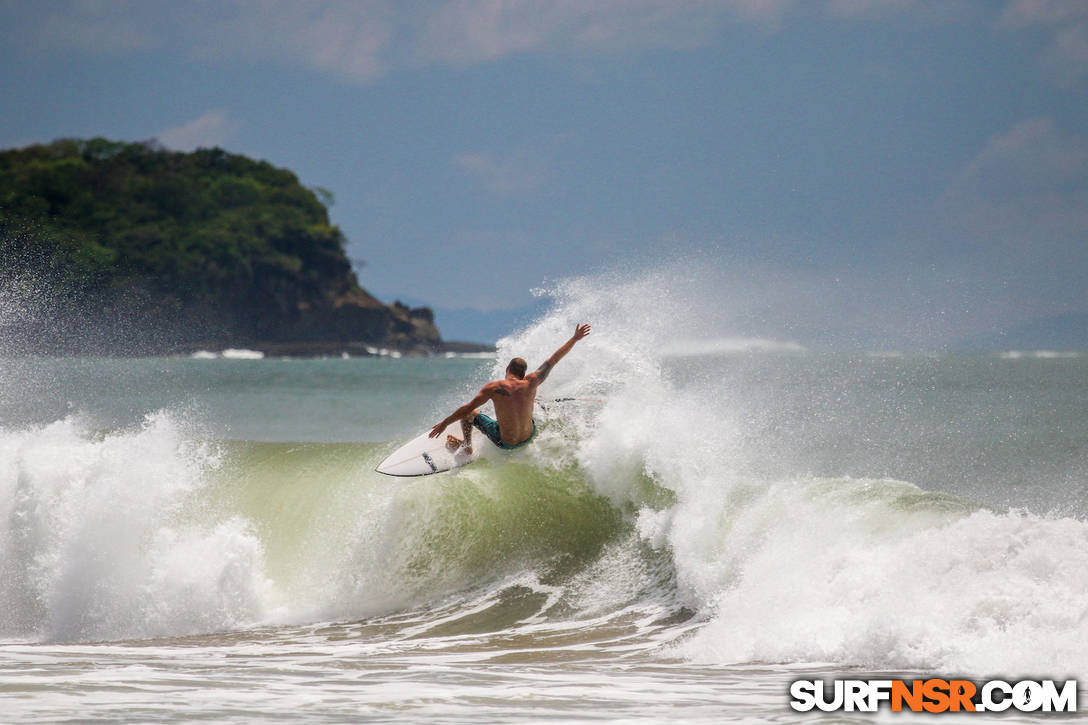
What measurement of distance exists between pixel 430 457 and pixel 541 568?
5.22 ft

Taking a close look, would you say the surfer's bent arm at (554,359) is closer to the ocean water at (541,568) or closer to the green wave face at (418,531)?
the green wave face at (418,531)

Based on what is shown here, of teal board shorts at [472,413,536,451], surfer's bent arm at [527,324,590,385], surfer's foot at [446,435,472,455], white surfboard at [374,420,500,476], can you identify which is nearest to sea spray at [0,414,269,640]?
white surfboard at [374,420,500,476]

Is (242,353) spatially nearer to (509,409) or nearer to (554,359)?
(509,409)

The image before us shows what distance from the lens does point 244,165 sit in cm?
11462

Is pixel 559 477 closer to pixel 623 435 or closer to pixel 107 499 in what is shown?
pixel 623 435

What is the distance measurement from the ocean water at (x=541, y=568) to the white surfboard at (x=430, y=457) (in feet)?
1.73

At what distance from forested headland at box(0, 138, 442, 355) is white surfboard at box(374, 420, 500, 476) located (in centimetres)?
6805

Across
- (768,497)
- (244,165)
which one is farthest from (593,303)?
(244,165)

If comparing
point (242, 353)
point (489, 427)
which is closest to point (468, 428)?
point (489, 427)

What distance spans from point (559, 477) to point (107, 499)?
4741mm

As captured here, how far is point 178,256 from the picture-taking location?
9200 cm

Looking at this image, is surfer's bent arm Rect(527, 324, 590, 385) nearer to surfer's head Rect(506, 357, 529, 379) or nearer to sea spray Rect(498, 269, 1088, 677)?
surfer's head Rect(506, 357, 529, 379)

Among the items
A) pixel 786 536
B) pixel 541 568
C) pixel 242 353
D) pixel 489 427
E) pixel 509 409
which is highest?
pixel 242 353

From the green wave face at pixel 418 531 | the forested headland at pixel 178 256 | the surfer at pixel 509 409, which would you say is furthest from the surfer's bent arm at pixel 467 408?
the forested headland at pixel 178 256
